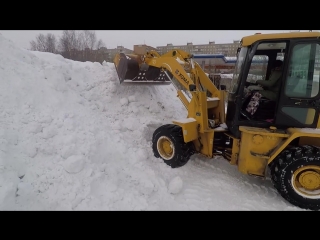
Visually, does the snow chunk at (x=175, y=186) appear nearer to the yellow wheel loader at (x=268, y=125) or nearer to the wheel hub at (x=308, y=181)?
the yellow wheel loader at (x=268, y=125)

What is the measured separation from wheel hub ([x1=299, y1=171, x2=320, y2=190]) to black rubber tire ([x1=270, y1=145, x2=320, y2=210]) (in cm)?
17

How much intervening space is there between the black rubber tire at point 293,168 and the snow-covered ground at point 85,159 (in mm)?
Answer: 181

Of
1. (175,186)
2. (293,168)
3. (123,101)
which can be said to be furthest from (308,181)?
(123,101)

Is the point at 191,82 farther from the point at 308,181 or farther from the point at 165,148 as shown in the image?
the point at 308,181

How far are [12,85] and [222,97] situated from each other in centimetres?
431

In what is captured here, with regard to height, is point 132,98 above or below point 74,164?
Result: above

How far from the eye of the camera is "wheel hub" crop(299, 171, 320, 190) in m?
3.43

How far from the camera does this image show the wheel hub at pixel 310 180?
11.3ft

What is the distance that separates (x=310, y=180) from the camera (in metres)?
3.46

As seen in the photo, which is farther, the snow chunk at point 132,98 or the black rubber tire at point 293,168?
the snow chunk at point 132,98

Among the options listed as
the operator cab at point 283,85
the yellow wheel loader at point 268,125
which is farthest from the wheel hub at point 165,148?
the operator cab at point 283,85

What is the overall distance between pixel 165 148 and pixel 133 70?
2.14m

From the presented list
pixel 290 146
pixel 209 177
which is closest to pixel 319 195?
pixel 290 146

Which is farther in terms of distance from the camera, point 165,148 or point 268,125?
point 165,148
